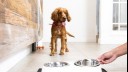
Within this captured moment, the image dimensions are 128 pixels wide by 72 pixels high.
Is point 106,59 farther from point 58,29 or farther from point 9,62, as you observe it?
point 58,29

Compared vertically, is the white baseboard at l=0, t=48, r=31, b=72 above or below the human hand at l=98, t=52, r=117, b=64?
below

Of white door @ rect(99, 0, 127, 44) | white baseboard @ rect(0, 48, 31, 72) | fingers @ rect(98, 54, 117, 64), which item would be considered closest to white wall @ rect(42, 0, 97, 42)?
white door @ rect(99, 0, 127, 44)

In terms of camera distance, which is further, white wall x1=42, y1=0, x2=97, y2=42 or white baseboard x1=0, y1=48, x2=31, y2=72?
white wall x1=42, y1=0, x2=97, y2=42

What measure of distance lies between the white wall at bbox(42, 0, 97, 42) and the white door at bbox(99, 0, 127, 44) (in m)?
0.24

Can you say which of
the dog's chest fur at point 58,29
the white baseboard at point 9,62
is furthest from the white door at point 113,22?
the white baseboard at point 9,62

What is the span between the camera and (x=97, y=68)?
2.87ft

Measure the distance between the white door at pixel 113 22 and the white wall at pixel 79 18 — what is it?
0.80 feet

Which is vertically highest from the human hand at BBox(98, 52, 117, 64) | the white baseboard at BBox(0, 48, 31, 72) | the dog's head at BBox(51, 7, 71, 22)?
the dog's head at BBox(51, 7, 71, 22)

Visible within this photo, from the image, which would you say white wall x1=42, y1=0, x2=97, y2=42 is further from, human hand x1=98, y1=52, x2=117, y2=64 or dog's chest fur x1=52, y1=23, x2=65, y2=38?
human hand x1=98, y1=52, x2=117, y2=64

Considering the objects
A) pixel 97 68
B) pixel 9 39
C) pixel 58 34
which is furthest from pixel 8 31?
→ pixel 58 34

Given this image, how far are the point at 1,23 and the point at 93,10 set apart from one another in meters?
2.67

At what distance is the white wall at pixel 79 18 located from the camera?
10.6 ft

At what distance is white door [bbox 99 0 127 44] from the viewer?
302 centimetres

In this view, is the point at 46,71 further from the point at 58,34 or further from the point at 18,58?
the point at 58,34
